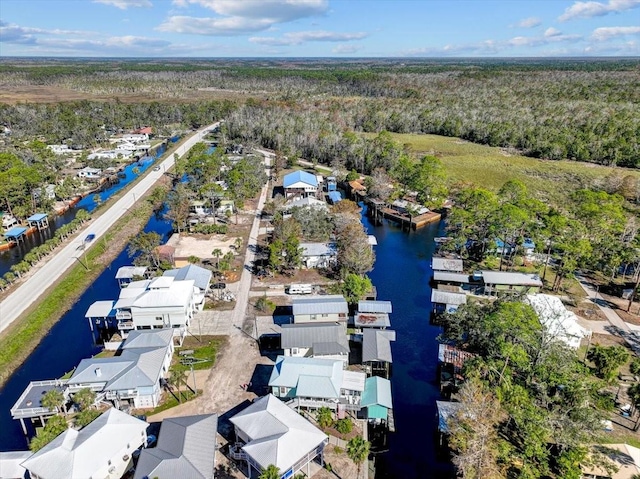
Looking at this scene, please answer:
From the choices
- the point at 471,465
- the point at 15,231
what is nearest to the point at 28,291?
the point at 15,231

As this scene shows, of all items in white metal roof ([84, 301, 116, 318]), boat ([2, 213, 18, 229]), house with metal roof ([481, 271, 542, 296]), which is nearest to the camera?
white metal roof ([84, 301, 116, 318])

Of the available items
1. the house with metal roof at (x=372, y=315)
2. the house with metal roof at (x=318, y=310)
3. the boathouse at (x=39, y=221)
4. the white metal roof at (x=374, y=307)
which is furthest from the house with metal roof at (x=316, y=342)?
the boathouse at (x=39, y=221)

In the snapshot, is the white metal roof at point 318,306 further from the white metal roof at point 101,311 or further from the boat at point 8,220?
the boat at point 8,220

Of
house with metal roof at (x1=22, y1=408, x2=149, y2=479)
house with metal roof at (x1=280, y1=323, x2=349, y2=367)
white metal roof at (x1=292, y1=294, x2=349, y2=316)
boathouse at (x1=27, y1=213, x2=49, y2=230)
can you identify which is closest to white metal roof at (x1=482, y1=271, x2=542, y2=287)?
white metal roof at (x1=292, y1=294, x2=349, y2=316)

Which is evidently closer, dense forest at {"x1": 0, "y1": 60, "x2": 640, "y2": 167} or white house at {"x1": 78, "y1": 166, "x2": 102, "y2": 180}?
white house at {"x1": 78, "y1": 166, "x2": 102, "y2": 180}

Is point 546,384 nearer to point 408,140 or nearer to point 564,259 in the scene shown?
point 564,259

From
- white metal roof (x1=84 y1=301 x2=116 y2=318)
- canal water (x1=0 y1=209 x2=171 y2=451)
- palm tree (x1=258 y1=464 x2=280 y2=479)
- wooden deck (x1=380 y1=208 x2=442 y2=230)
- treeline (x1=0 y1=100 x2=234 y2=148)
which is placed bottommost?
canal water (x1=0 y1=209 x2=171 y2=451)

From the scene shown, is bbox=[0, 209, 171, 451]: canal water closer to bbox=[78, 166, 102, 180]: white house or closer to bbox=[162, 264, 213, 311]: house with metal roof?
bbox=[162, 264, 213, 311]: house with metal roof
